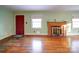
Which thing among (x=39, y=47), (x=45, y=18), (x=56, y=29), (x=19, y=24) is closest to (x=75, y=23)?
(x=56, y=29)

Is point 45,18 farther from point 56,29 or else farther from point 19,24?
point 19,24

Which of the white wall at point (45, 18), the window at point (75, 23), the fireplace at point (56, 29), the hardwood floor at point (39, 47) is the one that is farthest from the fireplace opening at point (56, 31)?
the hardwood floor at point (39, 47)

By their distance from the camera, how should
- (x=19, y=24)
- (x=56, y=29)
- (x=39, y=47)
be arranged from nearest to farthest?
(x=39, y=47) < (x=56, y=29) < (x=19, y=24)

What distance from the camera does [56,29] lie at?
11.3 metres

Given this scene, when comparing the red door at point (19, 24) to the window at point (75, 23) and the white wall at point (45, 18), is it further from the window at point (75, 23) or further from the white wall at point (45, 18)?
the window at point (75, 23)

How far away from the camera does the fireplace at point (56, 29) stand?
1122 centimetres

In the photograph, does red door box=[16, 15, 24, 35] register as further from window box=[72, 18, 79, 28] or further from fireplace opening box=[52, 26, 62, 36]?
window box=[72, 18, 79, 28]

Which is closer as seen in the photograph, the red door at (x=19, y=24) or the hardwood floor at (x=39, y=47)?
the hardwood floor at (x=39, y=47)

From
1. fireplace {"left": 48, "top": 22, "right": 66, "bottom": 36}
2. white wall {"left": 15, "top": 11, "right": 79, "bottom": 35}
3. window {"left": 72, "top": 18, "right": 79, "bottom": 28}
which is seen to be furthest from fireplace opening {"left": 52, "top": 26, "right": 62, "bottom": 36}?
window {"left": 72, "top": 18, "right": 79, "bottom": 28}

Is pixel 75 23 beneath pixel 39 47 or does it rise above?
above

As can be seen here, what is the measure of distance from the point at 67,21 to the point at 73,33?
1.15 meters
